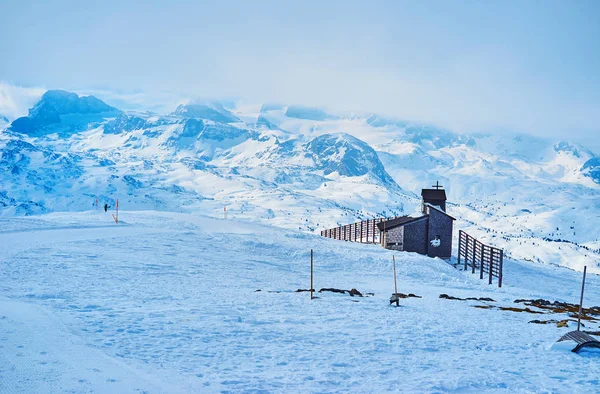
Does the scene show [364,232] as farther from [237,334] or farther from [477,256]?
[237,334]

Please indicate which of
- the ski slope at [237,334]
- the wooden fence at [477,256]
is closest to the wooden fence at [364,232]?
the wooden fence at [477,256]

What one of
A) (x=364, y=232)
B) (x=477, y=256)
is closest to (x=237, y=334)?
(x=477, y=256)

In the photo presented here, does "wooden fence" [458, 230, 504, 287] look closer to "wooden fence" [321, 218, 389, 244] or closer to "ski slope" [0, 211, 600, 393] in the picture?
"wooden fence" [321, 218, 389, 244]

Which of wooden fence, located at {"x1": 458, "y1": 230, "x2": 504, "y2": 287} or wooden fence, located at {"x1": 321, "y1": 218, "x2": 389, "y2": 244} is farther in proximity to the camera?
wooden fence, located at {"x1": 321, "y1": 218, "x2": 389, "y2": 244}

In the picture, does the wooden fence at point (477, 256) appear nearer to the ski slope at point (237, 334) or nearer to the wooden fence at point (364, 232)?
the wooden fence at point (364, 232)

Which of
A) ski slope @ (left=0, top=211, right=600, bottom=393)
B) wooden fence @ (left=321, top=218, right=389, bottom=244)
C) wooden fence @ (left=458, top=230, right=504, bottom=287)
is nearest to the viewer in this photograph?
ski slope @ (left=0, top=211, right=600, bottom=393)

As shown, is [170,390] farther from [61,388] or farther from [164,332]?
[164,332]

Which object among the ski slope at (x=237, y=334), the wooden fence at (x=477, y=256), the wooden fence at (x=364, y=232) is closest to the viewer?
the ski slope at (x=237, y=334)

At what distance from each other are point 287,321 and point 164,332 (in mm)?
3773

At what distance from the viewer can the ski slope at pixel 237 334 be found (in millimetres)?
9180

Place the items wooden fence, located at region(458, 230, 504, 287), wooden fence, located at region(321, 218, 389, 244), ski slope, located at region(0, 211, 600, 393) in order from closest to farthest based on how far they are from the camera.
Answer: ski slope, located at region(0, 211, 600, 393), wooden fence, located at region(458, 230, 504, 287), wooden fence, located at region(321, 218, 389, 244)

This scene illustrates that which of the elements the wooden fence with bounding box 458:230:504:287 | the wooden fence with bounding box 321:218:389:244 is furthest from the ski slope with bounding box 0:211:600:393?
the wooden fence with bounding box 321:218:389:244

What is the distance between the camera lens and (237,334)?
1220 cm

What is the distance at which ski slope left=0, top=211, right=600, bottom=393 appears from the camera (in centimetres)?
918
